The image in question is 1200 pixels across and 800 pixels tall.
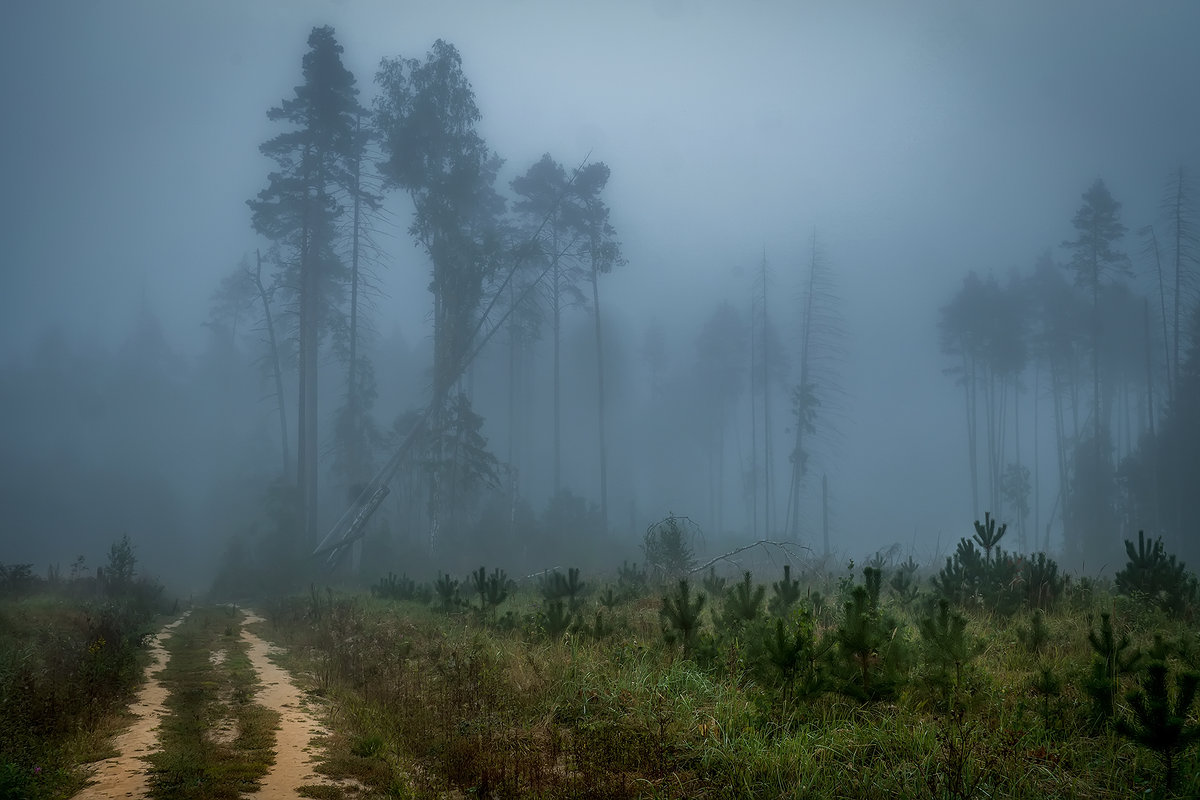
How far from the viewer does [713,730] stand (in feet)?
15.8

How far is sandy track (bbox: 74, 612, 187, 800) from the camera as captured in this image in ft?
15.7

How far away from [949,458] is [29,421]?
377 feet

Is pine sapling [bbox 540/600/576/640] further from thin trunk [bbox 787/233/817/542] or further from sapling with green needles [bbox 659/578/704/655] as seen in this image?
thin trunk [bbox 787/233/817/542]

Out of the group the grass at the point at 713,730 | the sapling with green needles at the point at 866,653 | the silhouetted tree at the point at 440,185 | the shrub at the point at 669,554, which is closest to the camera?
the grass at the point at 713,730

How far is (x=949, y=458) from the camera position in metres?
94.8

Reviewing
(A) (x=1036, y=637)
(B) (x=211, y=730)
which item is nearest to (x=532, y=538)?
(B) (x=211, y=730)

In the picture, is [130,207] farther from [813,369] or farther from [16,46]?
[813,369]

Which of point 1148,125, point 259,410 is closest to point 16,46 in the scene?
point 259,410

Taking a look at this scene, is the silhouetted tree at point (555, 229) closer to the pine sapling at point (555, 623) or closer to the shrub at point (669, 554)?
the shrub at point (669, 554)

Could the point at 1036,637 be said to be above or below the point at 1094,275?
below

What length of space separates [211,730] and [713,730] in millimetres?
5743

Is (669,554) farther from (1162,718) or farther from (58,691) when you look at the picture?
(1162,718)

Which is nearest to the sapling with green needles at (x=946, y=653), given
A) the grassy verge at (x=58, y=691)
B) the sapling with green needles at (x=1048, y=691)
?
the sapling with green needles at (x=1048, y=691)

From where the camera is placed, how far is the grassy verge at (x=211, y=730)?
4.93 m
